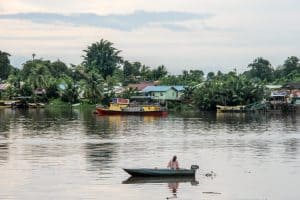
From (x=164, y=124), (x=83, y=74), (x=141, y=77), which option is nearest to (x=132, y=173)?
(x=164, y=124)

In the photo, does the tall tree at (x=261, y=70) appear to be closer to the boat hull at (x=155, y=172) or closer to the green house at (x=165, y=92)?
the green house at (x=165, y=92)

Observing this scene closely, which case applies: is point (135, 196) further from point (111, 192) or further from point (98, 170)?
point (98, 170)

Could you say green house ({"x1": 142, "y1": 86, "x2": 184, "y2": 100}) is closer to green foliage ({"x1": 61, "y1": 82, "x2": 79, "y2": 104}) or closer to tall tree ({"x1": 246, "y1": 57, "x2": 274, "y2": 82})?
green foliage ({"x1": 61, "y1": 82, "x2": 79, "y2": 104})

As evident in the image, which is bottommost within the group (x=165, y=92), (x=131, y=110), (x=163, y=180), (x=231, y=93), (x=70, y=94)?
(x=163, y=180)

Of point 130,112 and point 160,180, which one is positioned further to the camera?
point 130,112

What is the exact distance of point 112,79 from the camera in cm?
13225

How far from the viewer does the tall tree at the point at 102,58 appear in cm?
14900

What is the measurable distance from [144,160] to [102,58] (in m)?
106

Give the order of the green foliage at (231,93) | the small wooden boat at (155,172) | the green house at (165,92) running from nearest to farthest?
the small wooden boat at (155,172), the green foliage at (231,93), the green house at (165,92)

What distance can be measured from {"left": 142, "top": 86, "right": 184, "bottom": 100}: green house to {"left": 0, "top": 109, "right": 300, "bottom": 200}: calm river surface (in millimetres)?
52769

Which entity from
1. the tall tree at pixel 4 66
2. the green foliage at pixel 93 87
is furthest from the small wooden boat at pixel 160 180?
the tall tree at pixel 4 66

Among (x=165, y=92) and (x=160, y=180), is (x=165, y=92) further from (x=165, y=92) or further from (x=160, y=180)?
(x=160, y=180)

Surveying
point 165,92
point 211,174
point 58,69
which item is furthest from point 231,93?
point 211,174

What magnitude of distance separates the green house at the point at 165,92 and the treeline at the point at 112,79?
115 inches
